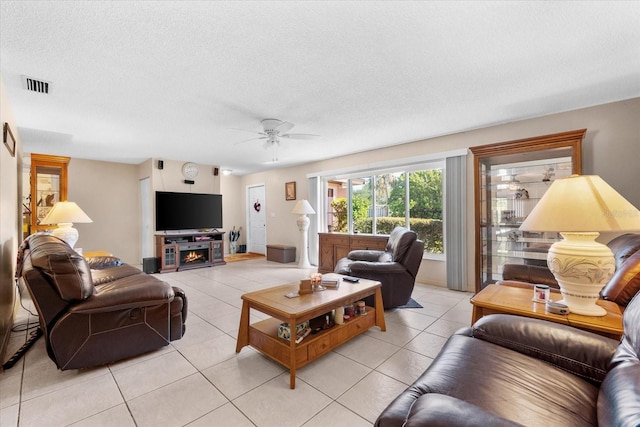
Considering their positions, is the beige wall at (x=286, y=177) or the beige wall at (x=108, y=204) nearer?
the beige wall at (x=286, y=177)

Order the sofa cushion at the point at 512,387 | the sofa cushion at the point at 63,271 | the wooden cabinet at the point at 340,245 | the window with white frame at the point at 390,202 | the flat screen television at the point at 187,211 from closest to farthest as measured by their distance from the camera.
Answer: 1. the sofa cushion at the point at 512,387
2. the sofa cushion at the point at 63,271
3. the window with white frame at the point at 390,202
4. the wooden cabinet at the point at 340,245
5. the flat screen television at the point at 187,211

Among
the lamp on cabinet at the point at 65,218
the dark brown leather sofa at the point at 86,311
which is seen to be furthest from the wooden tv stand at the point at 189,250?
the dark brown leather sofa at the point at 86,311

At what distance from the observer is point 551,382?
3.84 ft

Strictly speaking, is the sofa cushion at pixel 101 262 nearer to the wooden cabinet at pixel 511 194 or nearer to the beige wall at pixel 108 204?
the beige wall at pixel 108 204

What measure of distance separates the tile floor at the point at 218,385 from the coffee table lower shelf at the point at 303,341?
0.33ft

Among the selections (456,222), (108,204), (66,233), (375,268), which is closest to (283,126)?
(375,268)

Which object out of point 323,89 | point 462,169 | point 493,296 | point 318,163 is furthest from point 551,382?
point 318,163

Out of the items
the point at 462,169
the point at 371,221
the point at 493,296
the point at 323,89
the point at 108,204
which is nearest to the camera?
the point at 493,296

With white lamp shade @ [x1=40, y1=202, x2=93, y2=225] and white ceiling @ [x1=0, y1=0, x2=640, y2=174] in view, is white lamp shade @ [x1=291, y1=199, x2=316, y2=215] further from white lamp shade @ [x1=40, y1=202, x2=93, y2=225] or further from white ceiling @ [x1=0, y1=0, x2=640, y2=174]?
white lamp shade @ [x1=40, y1=202, x2=93, y2=225]

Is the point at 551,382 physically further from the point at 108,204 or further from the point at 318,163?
the point at 108,204

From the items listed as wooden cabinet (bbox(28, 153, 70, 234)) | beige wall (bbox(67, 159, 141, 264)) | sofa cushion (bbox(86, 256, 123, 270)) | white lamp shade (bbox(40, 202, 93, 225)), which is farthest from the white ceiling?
beige wall (bbox(67, 159, 141, 264))

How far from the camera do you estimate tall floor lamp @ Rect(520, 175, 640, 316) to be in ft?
4.87

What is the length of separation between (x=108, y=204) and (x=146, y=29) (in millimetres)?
5747

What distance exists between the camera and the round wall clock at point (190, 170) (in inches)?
244
